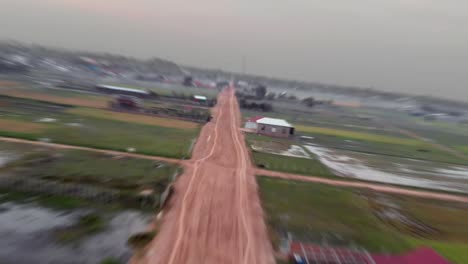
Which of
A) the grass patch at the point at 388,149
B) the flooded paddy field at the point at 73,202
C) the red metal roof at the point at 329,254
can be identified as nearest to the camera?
the flooded paddy field at the point at 73,202

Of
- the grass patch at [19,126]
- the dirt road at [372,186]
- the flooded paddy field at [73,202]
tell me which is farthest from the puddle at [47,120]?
the dirt road at [372,186]

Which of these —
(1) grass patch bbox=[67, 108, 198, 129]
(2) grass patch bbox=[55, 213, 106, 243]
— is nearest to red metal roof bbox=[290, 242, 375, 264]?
(2) grass patch bbox=[55, 213, 106, 243]

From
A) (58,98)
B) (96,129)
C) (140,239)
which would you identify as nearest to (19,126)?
(96,129)

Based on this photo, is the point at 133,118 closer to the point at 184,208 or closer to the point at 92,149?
the point at 92,149

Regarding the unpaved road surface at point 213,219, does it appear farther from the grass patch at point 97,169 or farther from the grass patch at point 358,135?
the grass patch at point 358,135

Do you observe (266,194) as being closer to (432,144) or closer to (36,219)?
(36,219)

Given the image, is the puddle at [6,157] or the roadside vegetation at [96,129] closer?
the puddle at [6,157]

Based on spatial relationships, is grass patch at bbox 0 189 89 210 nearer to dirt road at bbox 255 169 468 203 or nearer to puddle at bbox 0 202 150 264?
puddle at bbox 0 202 150 264

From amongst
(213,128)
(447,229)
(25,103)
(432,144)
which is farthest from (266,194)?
(432,144)
